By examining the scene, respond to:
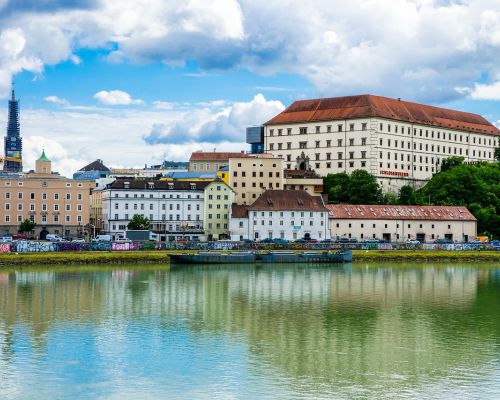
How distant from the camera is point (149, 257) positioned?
253 feet

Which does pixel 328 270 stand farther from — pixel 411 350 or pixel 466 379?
pixel 466 379

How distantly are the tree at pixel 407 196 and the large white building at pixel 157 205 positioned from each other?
28.3 metres

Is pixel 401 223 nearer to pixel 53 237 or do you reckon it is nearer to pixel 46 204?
pixel 53 237

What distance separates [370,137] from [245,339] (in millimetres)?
87544

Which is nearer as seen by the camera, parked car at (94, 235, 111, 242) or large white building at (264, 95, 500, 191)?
parked car at (94, 235, 111, 242)

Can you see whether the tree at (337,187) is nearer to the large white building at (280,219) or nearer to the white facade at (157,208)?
the large white building at (280,219)

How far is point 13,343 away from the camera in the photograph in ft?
114

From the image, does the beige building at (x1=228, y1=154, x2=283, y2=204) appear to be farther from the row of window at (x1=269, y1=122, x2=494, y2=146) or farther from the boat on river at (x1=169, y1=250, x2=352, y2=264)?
the boat on river at (x1=169, y1=250, x2=352, y2=264)

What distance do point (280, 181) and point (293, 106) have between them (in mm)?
26156

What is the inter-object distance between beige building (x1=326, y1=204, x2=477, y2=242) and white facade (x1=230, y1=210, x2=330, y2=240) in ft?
4.93

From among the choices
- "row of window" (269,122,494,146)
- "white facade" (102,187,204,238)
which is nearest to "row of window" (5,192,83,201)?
"white facade" (102,187,204,238)

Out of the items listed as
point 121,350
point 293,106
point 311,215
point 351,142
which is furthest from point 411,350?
point 293,106

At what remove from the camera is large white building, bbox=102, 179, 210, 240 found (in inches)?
3885

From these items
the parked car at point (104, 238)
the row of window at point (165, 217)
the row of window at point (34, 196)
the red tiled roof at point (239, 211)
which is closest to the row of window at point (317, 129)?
the row of window at point (165, 217)
